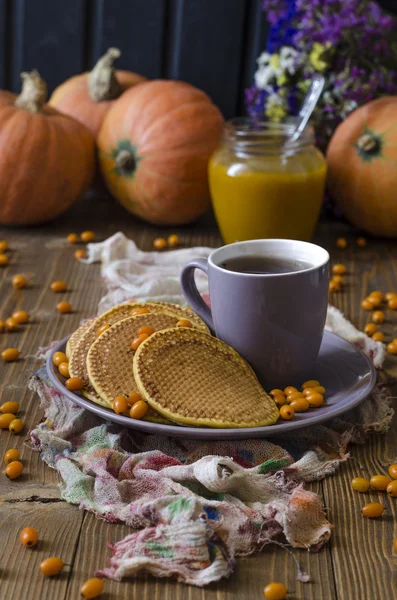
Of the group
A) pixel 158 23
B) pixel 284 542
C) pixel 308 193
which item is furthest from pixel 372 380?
pixel 158 23

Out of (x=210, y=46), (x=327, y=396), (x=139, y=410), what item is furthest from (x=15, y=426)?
(x=210, y=46)

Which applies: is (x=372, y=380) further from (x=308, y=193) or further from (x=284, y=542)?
(x=308, y=193)

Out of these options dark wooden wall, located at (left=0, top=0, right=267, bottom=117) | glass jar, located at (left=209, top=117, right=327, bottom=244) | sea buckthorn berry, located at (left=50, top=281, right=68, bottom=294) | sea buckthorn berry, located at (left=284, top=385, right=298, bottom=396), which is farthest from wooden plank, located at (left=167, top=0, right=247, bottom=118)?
sea buckthorn berry, located at (left=284, top=385, right=298, bottom=396)

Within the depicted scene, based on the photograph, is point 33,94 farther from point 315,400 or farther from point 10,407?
point 315,400

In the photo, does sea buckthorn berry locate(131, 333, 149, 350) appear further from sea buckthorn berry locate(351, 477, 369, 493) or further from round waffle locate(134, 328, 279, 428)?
sea buckthorn berry locate(351, 477, 369, 493)

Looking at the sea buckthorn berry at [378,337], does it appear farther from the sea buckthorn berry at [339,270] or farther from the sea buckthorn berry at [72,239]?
the sea buckthorn berry at [72,239]

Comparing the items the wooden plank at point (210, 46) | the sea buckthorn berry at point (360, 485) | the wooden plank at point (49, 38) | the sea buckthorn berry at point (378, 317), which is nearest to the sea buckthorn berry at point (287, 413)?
the sea buckthorn berry at point (360, 485)
